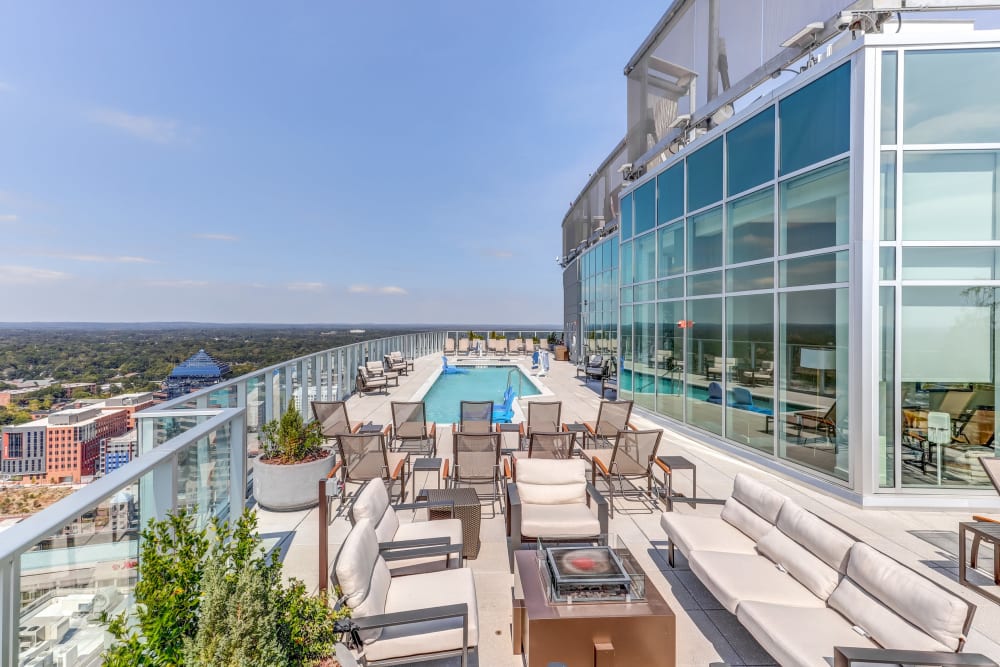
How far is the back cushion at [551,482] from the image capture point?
13.6 ft

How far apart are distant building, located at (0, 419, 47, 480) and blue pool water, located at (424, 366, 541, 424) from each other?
594 centimetres

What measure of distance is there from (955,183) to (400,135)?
3463 centimetres

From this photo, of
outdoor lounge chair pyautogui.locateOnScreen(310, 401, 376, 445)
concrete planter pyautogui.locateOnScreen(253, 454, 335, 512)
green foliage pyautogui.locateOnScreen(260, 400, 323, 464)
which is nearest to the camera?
concrete planter pyautogui.locateOnScreen(253, 454, 335, 512)

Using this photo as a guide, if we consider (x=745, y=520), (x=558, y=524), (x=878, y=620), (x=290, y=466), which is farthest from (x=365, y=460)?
(x=878, y=620)

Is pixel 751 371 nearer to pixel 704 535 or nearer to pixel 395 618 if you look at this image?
pixel 704 535

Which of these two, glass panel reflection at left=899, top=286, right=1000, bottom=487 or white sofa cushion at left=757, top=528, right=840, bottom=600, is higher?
glass panel reflection at left=899, top=286, right=1000, bottom=487

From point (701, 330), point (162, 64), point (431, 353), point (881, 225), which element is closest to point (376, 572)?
point (881, 225)

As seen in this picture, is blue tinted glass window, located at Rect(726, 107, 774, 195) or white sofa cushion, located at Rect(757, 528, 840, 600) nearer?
white sofa cushion, located at Rect(757, 528, 840, 600)

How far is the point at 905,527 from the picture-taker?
4.40 m

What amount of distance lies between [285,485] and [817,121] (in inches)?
283

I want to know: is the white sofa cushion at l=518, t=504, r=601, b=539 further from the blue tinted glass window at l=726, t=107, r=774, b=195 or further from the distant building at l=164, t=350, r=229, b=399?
the distant building at l=164, t=350, r=229, b=399

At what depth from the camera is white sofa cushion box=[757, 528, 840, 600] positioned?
8.59 feet

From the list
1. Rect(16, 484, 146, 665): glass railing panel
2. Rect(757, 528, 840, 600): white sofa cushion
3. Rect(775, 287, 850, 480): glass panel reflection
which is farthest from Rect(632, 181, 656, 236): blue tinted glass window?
Rect(16, 484, 146, 665): glass railing panel

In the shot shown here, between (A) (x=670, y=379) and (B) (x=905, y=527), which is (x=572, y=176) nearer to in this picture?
(A) (x=670, y=379)
